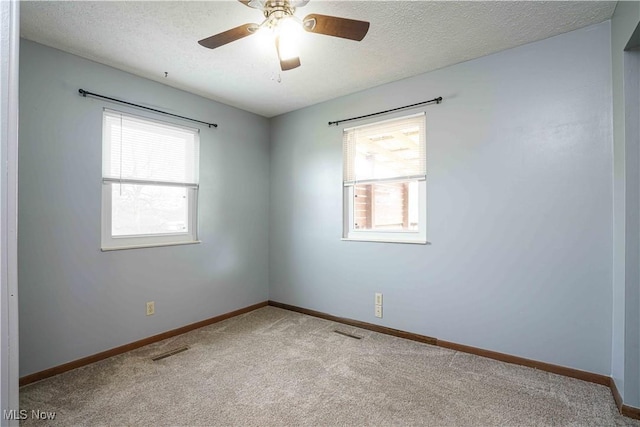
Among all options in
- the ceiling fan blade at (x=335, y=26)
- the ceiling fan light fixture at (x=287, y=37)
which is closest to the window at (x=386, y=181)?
the ceiling fan light fixture at (x=287, y=37)

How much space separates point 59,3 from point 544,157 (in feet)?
11.0

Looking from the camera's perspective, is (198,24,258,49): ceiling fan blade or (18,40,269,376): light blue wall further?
(18,40,269,376): light blue wall

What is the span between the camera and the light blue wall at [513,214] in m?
2.22

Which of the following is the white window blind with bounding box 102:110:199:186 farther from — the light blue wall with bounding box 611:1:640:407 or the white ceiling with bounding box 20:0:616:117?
the light blue wall with bounding box 611:1:640:407

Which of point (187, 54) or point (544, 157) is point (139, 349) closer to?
point (187, 54)

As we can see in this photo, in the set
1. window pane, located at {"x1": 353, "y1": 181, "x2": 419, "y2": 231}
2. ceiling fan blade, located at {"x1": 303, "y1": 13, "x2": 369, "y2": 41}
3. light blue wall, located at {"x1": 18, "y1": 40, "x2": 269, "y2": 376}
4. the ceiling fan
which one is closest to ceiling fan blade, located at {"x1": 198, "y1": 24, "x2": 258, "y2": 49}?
the ceiling fan

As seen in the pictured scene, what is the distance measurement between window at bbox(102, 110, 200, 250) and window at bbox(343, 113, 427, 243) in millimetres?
1653

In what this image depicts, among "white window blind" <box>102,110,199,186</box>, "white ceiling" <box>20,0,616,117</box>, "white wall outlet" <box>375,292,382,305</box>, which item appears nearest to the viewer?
"white ceiling" <box>20,0,616,117</box>

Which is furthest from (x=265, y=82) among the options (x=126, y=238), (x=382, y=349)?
(x=382, y=349)

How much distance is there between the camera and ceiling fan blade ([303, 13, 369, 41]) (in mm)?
1600

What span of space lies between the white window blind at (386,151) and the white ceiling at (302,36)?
455mm

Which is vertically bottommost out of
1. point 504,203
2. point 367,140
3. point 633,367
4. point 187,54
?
point 633,367

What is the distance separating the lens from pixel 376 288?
3246 mm

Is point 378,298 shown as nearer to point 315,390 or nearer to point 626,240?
point 315,390
